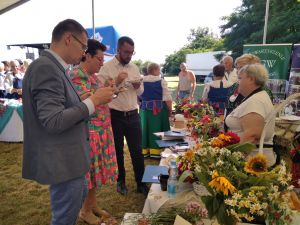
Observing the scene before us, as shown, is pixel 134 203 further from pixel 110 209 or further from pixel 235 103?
pixel 235 103

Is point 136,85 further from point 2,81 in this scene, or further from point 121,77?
point 2,81

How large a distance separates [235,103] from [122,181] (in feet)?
5.03

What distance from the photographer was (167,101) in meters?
4.10

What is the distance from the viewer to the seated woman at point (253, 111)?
5.59 feet

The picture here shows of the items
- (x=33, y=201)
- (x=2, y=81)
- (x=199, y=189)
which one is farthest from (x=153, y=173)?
(x=2, y=81)

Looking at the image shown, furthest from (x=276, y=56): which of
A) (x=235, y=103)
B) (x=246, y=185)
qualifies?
(x=246, y=185)

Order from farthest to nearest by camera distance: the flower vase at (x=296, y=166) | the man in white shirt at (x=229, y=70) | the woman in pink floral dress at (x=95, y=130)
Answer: the man in white shirt at (x=229, y=70)
the woman in pink floral dress at (x=95, y=130)
the flower vase at (x=296, y=166)

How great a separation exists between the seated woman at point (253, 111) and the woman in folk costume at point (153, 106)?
84.7 inches

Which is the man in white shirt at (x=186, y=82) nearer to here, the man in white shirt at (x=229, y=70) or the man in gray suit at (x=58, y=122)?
the man in white shirt at (x=229, y=70)

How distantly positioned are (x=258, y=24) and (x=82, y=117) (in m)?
15.8

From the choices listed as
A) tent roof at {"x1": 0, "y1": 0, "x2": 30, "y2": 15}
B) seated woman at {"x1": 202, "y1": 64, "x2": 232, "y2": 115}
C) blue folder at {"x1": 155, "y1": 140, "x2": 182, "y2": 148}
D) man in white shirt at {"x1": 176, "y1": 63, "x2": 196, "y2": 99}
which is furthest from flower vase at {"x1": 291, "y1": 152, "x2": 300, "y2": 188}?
tent roof at {"x1": 0, "y1": 0, "x2": 30, "y2": 15}

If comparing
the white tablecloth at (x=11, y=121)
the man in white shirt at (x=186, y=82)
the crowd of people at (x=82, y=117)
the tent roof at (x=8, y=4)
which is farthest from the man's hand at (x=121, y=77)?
the tent roof at (x=8, y=4)

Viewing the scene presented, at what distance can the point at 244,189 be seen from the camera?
94cm

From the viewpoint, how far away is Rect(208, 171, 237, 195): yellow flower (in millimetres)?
913
